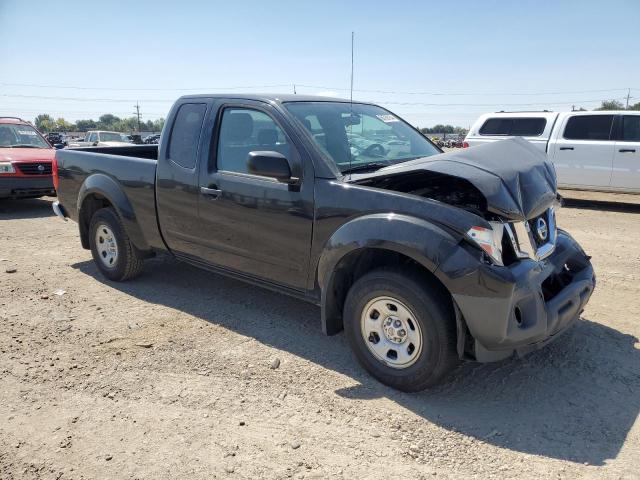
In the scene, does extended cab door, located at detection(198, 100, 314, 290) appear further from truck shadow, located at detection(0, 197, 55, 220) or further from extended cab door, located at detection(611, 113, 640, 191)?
extended cab door, located at detection(611, 113, 640, 191)

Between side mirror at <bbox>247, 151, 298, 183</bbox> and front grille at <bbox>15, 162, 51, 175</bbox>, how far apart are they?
808cm

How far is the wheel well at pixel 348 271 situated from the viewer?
11.2ft

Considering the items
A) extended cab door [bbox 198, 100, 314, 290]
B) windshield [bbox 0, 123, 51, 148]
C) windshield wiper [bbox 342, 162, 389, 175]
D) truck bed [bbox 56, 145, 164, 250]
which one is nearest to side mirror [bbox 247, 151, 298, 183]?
extended cab door [bbox 198, 100, 314, 290]

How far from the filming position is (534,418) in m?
3.03

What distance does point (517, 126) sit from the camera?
11.3m

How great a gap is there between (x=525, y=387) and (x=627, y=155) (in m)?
8.46

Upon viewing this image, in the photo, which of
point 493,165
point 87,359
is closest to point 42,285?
point 87,359

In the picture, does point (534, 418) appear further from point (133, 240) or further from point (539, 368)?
point (133, 240)

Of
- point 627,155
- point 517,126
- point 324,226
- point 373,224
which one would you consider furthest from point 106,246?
point 627,155

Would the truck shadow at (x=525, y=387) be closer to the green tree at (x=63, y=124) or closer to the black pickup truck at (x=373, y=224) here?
the black pickup truck at (x=373, y=224)

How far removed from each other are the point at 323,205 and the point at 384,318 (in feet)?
2.85

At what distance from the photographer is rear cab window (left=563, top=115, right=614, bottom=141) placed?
10.3m

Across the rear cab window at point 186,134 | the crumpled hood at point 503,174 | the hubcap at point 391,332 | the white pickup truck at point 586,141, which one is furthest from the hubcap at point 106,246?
the white pickup truck at point 586,141

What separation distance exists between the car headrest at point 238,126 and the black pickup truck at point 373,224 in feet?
0.06
